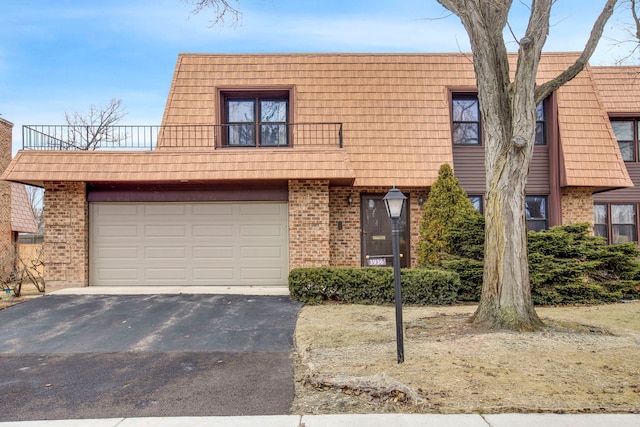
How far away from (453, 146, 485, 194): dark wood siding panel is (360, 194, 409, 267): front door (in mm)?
1791

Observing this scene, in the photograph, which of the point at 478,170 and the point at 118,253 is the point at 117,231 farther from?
the point at 478,170

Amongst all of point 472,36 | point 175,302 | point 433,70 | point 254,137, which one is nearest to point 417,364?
point 472,36

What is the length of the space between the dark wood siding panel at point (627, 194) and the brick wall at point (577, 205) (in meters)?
0.97

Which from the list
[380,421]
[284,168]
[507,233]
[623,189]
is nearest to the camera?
[380,421]

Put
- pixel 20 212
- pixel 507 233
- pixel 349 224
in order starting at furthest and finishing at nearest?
pixel 20 212, pixel 349 224, pixel 507 233

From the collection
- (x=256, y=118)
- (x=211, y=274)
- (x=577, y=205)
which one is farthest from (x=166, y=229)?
(x=577, y=205)

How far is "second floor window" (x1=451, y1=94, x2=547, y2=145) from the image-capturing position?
12.0 m

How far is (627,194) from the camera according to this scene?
41.3ft

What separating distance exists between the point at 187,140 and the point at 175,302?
4498 millimetres

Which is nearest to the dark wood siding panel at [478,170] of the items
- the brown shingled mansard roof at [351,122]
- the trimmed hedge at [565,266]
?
the brown shingled mansard roof at [351,122]

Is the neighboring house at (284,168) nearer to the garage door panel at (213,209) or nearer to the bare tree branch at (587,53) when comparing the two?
the garage door panel at (213,209)

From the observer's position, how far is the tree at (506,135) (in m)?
6.54

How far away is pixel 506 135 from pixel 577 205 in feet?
21.8

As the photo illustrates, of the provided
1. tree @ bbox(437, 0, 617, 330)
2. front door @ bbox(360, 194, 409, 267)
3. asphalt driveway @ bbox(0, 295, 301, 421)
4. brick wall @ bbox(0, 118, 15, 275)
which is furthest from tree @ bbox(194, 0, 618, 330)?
brick wall @ bbox(0, 118, 15, 275)
